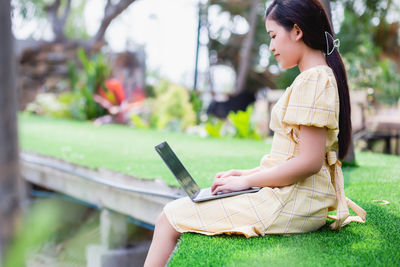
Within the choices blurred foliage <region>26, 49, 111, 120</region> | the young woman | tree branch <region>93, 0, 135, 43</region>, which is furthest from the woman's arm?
tree branch <region>93, 0, 135, 43</region>

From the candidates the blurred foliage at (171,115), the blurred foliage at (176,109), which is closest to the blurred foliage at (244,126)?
the blurred foliage at (171,115)

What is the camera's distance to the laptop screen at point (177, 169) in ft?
5.73

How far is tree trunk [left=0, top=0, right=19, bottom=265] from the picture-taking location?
1.22ft

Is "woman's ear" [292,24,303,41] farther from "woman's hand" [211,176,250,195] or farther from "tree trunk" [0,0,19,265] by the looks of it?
"tree trunk" [0,0,19,265]

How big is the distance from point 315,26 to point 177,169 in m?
0.79

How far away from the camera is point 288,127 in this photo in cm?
173

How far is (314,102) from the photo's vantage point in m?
1.63

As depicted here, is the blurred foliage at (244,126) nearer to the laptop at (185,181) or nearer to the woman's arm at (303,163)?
the laptop at (185,181)

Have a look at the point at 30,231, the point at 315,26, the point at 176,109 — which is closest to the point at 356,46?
the point at 176,109

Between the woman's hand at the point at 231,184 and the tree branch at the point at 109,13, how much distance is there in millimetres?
11546

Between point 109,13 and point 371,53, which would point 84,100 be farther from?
point 371,53

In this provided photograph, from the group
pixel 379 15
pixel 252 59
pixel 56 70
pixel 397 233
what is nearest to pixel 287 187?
pixel 397 233

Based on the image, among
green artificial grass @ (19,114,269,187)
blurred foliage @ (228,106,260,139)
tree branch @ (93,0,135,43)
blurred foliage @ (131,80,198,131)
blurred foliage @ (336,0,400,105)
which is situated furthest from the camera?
tree branch @ (93,0,135,43)

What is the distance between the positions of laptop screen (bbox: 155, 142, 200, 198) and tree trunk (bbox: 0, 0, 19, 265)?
131 cm
